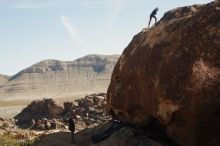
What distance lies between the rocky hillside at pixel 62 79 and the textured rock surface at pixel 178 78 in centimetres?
9696

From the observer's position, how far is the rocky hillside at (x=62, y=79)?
12562 centimetres

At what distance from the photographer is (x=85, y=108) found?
38938mm

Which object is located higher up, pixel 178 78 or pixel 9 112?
pixel 178 78

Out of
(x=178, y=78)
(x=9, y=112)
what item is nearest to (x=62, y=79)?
(x=9, y=112)

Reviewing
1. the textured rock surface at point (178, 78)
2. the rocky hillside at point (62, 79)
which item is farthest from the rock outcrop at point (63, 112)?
the rocky hillside at point (62, 79)

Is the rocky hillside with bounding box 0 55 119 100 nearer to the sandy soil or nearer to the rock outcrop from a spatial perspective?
the sandy soil

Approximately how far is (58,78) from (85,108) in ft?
385

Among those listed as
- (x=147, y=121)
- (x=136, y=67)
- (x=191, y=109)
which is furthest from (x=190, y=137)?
(x=136, y=67)

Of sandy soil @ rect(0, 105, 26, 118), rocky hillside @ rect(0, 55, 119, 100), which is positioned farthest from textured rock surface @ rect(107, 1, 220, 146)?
rocky hillside @ rect(0, 55, 119, 100)

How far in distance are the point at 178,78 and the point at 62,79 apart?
140467 mm

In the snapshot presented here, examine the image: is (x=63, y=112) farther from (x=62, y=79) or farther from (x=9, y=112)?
(x=62, y=79)

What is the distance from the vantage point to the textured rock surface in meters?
12.5

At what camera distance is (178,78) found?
44.4 ft

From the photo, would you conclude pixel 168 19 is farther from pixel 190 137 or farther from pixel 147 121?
pixel 190 137
